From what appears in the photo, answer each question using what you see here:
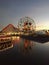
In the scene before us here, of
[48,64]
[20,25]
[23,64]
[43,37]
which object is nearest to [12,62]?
[23,64]

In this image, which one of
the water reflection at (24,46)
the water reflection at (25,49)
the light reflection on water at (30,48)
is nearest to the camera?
the water reflection at (25,49)

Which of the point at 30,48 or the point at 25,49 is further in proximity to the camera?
the point at 30,48

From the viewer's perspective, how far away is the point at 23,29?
16.0 metres

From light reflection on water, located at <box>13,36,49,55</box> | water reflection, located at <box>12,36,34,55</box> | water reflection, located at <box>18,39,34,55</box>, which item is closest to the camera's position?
water reflection, located at <box>18,39,34,55</box>

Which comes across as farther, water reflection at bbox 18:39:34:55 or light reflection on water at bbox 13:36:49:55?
light reflection on water at bbox 13:36:49:55

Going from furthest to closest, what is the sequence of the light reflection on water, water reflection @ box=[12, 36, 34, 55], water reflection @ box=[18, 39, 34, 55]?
the light reflection on water, water reflection @ box=[12, 36, 34, 55], water reflection @ box=[18, 39, 34, 55]

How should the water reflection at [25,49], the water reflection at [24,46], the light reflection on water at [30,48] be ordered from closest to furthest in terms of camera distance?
1. the water reflection at [25,49]
2. the water reflection at [24,46]
3. the light reflection on water at [30,48]

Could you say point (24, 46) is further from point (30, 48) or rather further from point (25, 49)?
point (25, 49)

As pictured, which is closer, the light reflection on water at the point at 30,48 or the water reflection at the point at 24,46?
the water reflection at the point at 24,46

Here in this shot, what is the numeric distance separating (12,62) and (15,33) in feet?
31.4

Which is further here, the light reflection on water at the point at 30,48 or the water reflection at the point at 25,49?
the light reflection on water at the point at 30,48

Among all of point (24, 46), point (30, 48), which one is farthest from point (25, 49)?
point (24, 46)

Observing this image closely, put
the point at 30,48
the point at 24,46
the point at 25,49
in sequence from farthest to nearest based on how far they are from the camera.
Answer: the point at 24,46 → the point at 30,48 → the point at 25,49

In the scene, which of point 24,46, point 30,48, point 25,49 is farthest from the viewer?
point 24,46
